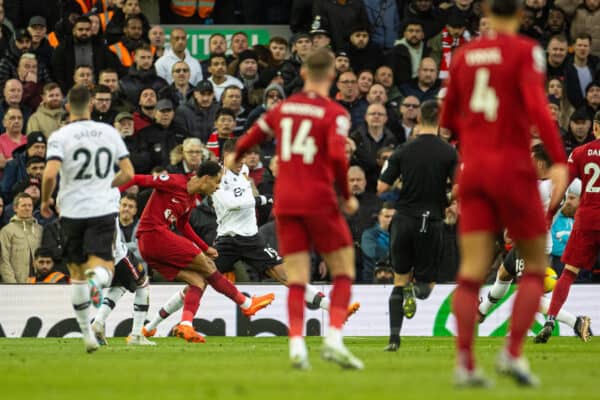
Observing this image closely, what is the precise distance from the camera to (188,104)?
20547 mm

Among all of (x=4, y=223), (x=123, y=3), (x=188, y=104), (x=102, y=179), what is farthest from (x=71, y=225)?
(x=123, y=3)

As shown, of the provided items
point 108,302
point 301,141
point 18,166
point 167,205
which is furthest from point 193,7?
point 301,141

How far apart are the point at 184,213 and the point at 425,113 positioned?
11.9ft

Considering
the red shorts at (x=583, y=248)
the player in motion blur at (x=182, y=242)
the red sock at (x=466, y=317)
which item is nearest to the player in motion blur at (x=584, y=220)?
the red shorts at (x=583, y=248)

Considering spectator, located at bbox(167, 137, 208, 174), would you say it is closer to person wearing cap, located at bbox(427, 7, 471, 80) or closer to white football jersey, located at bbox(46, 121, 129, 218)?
white football jersey, located at bbox(46, 121, 129, 218)

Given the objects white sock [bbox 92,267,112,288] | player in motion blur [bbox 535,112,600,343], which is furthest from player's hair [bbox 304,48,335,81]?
player in motion blur [bbox 535,112,600,343]

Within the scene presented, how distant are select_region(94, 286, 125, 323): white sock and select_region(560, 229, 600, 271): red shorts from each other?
557 cm

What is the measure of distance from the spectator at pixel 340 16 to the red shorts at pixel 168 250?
842cm

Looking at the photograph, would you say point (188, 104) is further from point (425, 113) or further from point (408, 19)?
point (425, 113)

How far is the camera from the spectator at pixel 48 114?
19.7m

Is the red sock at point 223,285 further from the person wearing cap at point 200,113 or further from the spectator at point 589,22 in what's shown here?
the spectator at point 589,22

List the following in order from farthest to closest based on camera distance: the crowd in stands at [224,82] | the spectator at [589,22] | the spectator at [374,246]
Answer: the spectator at [589,22] → the spectator at [374,246] → the crowd in stands at [224,82]

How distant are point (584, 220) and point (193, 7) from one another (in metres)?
11.3

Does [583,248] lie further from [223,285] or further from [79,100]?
[79,100]
